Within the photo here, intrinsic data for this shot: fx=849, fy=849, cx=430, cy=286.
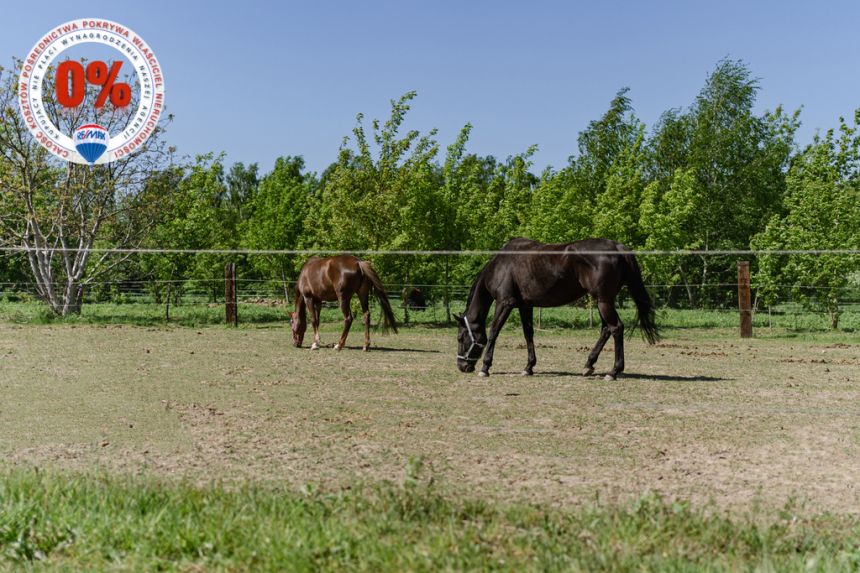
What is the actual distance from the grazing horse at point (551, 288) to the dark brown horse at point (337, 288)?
3382mm

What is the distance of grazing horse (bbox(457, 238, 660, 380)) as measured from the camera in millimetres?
10164

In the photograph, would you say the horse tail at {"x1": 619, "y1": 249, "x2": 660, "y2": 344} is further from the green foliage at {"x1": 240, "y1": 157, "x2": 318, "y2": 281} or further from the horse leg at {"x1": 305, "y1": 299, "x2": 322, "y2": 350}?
the green foliage at {"x1": 240, "y1": 157, "x2": 318, "y2": 281}

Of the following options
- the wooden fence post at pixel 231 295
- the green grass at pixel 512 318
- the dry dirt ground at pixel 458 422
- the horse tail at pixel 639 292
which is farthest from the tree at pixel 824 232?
the wooden fence post at pixel 231 295

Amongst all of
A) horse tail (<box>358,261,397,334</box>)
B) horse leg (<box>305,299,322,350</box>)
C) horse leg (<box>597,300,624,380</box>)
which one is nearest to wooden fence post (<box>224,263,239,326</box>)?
horse leg (<box>305,299,322,350</box>)

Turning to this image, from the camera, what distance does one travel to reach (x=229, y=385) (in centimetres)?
941

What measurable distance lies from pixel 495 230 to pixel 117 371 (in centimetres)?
1446

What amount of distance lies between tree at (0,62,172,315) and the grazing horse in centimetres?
1211

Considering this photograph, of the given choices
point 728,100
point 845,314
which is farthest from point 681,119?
point 845,314

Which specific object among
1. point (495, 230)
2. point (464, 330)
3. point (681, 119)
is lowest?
point (464, 330)

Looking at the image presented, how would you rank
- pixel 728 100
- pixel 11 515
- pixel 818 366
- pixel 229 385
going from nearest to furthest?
pixel 11 515 < pixel 229 385 < pixel 818 366 < pixel 728 100

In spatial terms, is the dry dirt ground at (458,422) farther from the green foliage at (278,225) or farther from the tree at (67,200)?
the green foliage at (278,225)

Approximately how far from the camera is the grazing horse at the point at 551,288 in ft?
33.3

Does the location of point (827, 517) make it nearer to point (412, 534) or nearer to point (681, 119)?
point (412, 534)

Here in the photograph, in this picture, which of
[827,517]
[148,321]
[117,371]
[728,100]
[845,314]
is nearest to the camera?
[827,517]
